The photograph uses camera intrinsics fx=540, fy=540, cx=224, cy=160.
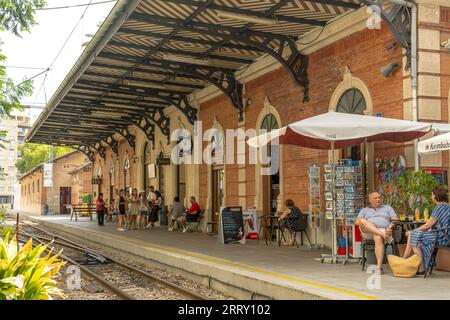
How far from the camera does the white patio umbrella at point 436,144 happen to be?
325 inches

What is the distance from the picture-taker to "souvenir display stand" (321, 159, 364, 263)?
10.0m

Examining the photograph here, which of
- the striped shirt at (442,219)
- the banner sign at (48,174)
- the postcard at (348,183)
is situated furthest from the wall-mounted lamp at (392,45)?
the banner sign at (48,174)

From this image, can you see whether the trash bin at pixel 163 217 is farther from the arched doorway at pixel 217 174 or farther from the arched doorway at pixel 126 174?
the arched doorway at pixel 126 174

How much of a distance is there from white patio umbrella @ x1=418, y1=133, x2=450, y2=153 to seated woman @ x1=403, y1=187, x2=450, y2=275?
2.33ft

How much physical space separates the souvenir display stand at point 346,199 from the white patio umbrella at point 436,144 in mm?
1616

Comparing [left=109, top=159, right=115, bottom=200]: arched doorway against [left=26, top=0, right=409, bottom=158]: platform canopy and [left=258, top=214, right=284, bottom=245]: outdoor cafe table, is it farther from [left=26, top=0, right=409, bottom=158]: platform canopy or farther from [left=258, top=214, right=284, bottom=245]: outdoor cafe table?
[left=258, top=214, right=284, bottom=245]: outdoor cafe table


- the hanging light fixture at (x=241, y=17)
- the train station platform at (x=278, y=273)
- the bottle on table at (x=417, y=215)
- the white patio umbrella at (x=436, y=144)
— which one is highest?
the hanging light fixture at (x=241, y=17)

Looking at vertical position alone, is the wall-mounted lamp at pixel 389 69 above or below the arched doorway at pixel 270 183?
above

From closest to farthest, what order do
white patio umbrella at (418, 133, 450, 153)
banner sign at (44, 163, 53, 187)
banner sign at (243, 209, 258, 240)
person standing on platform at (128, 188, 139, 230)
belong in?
white patio umbrella at (418, 133, 450, 153), banner sign at (243, 209, 258, 240), person standing on platform at (128, 188, 139, 230), banner sign at (44, 163, 53, 187)

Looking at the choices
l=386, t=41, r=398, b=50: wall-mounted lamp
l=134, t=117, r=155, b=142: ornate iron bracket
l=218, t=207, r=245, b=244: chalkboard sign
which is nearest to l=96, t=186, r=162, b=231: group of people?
l=134, t=117, r=155, b=142: ornate iron bracket

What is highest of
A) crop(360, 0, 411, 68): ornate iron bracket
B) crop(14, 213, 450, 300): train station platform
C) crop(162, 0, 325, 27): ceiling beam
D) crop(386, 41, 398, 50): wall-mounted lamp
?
crop(162, 0, 325, 27): ceiling beam

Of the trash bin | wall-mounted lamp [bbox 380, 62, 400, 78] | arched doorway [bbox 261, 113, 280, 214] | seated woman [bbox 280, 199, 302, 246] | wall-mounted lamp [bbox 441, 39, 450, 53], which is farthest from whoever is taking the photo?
the trash bin

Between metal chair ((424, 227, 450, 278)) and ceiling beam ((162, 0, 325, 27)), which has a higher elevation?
ceiling beam ((162, 0, 325, 27))

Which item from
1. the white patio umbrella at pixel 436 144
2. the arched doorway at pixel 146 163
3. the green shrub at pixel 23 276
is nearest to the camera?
the green shrub at pixel 23 276
